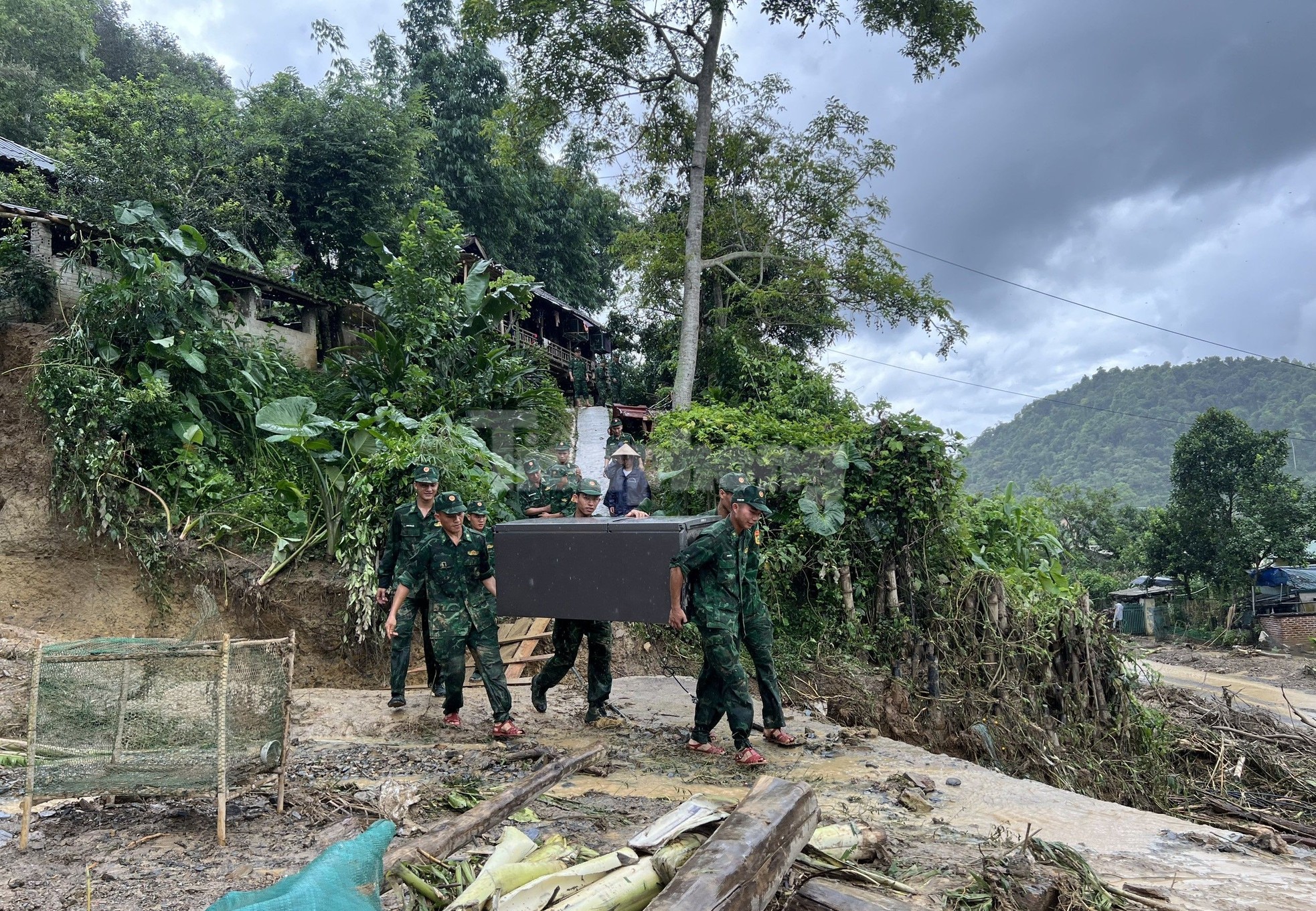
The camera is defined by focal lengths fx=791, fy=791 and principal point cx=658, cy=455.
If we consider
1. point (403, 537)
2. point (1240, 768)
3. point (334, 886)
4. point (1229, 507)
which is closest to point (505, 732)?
point (403, 537)

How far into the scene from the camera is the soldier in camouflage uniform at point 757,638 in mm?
5441

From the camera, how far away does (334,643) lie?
817 centimetres

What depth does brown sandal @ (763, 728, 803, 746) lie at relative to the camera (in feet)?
18.5

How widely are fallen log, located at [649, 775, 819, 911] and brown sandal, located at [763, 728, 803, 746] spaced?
234 centimetres

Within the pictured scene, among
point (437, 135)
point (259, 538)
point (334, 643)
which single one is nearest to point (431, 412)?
point (259, 538)

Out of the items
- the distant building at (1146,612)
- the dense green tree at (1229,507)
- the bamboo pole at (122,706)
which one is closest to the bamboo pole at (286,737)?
the bamboo pole at (122,706)

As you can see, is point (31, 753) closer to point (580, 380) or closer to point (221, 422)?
point (221, 422)

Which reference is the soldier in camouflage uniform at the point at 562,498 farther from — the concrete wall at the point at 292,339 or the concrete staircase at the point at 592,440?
the concrete wall at the point at 292,339

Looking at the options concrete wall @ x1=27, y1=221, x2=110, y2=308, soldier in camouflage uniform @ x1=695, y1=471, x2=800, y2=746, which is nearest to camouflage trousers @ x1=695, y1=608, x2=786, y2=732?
soldier in camouflage uniform @ x1=695, y1=471, x2=800, y2=746

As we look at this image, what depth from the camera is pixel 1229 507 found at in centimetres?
2250

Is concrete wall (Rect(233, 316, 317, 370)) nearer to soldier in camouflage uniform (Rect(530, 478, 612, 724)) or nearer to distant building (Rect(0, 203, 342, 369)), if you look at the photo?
distant building (Rect(0, 203, 342, 369))

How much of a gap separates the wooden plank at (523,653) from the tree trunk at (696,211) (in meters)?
6.52

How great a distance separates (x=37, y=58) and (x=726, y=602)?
25.1 m

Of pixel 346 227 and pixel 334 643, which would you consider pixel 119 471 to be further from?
pixel 346 227
